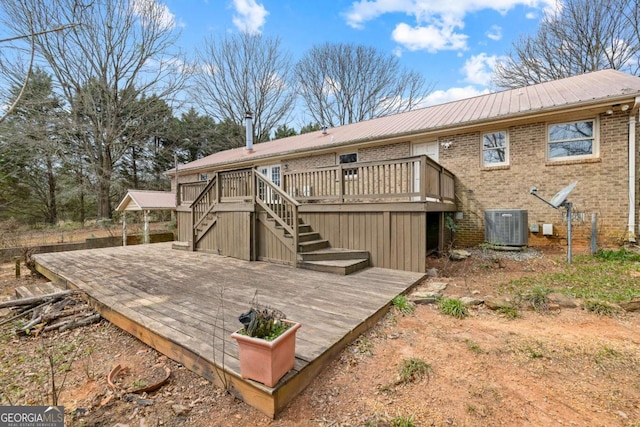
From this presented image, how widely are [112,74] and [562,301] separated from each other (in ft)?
80.0

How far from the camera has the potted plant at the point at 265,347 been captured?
72.8 inches

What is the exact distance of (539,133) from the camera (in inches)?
282

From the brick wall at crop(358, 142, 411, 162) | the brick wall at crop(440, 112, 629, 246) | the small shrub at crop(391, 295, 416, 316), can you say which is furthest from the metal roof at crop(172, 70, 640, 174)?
the small shrub at crop(391, 295, 416, 316)

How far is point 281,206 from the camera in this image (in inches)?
242

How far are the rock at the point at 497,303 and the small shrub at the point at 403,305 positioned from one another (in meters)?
1.00

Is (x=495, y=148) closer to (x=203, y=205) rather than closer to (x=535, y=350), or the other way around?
(x=535, y=350)

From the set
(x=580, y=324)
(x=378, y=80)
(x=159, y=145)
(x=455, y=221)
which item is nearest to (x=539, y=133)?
(x=455, y=221)

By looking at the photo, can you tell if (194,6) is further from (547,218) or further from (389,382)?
(547,218)

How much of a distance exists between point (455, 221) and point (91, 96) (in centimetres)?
2208

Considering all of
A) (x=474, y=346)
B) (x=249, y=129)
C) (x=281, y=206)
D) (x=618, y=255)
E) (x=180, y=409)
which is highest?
(x=249, y=129)

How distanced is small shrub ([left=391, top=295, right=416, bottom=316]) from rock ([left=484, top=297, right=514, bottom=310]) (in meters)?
1.00

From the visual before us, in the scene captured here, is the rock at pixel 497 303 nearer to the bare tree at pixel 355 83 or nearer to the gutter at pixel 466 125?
the gutter at pixel 466 125

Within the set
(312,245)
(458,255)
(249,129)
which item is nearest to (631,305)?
(458,255)

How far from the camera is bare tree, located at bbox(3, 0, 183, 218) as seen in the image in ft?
54.6
